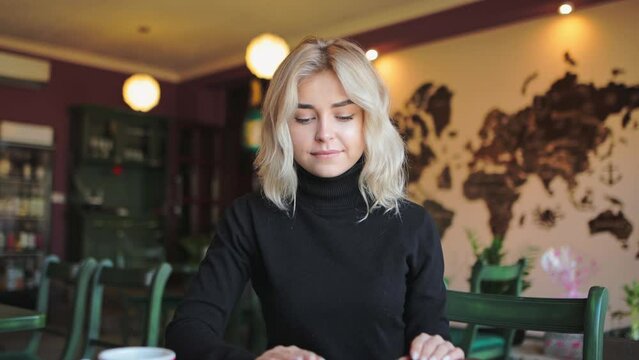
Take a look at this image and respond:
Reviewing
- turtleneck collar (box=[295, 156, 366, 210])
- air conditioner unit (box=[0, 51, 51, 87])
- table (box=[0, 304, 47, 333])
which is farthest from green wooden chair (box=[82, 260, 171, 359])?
air conditioner unit (box=[0, 51, 51, 87])

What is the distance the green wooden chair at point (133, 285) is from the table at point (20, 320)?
1.10 ft

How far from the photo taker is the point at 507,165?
555 cm

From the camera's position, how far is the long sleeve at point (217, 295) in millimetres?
1098

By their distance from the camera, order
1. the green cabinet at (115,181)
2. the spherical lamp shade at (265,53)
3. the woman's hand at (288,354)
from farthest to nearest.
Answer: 1. the green cabinet at (115,181)
2. the spherical lamp shade at (265,53)
3. the woman's hand at (288,354)

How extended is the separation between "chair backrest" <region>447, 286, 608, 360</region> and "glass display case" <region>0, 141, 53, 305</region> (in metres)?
6.51

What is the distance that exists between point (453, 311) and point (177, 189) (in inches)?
292

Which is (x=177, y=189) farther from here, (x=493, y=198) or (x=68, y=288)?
(x=493, y=198)

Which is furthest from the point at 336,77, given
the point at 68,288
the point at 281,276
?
the point at 68,288

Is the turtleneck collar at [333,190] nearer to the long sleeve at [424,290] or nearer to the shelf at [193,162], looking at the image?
the long sleeve at [424,290]

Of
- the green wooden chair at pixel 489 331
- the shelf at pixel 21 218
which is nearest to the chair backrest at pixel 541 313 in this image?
the green wooden chair at pixel 489 331

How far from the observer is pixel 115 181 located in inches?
323

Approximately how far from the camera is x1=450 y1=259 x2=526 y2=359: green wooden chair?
2.61m

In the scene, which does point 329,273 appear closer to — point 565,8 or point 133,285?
point 133,285

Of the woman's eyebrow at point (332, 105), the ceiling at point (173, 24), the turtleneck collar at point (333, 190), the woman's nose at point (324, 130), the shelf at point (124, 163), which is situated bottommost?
the turtleneck collar at point (333, 190)
